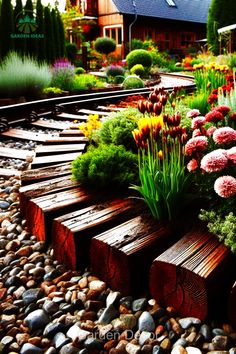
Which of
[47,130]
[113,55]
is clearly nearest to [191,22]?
[113,55]

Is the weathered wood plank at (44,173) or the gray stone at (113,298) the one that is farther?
the weathered wood plank at (44,173)

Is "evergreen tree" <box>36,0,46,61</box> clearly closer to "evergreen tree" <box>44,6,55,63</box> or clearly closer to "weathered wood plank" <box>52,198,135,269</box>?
"evergreen tree" <box>44,6,55,63</box>

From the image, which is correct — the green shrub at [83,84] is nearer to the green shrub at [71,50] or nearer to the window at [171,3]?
the green shrub at [71,50]

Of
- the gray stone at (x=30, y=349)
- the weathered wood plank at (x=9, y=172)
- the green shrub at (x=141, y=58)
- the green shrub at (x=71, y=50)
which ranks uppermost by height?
the green shrub at (x=71, y=50)

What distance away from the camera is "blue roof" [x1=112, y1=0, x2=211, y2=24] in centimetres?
2875

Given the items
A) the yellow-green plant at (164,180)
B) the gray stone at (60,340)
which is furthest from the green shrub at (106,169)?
the gray stone at (60,340)

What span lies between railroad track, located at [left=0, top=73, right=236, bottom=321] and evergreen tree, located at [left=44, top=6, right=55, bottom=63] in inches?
467

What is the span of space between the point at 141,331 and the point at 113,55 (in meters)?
26.5

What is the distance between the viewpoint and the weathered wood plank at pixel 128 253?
2111 millimetres

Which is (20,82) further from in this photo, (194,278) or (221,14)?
(221,14)

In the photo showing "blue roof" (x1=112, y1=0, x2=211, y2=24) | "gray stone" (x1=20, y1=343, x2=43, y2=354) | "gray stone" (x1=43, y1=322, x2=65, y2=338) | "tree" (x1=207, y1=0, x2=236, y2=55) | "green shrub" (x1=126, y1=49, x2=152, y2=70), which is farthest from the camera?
"blue roof" (x1=112, y1=0, x2=211, y2=24)

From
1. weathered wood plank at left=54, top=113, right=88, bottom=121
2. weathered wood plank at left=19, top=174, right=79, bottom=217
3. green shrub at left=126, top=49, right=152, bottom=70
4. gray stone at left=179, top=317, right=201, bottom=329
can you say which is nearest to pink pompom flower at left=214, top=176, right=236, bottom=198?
gray stone at left=179, top=317, right=201, bottom=329

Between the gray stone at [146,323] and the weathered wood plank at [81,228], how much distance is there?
59 centimetres

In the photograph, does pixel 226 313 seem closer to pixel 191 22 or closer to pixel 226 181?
pixel 226 181
